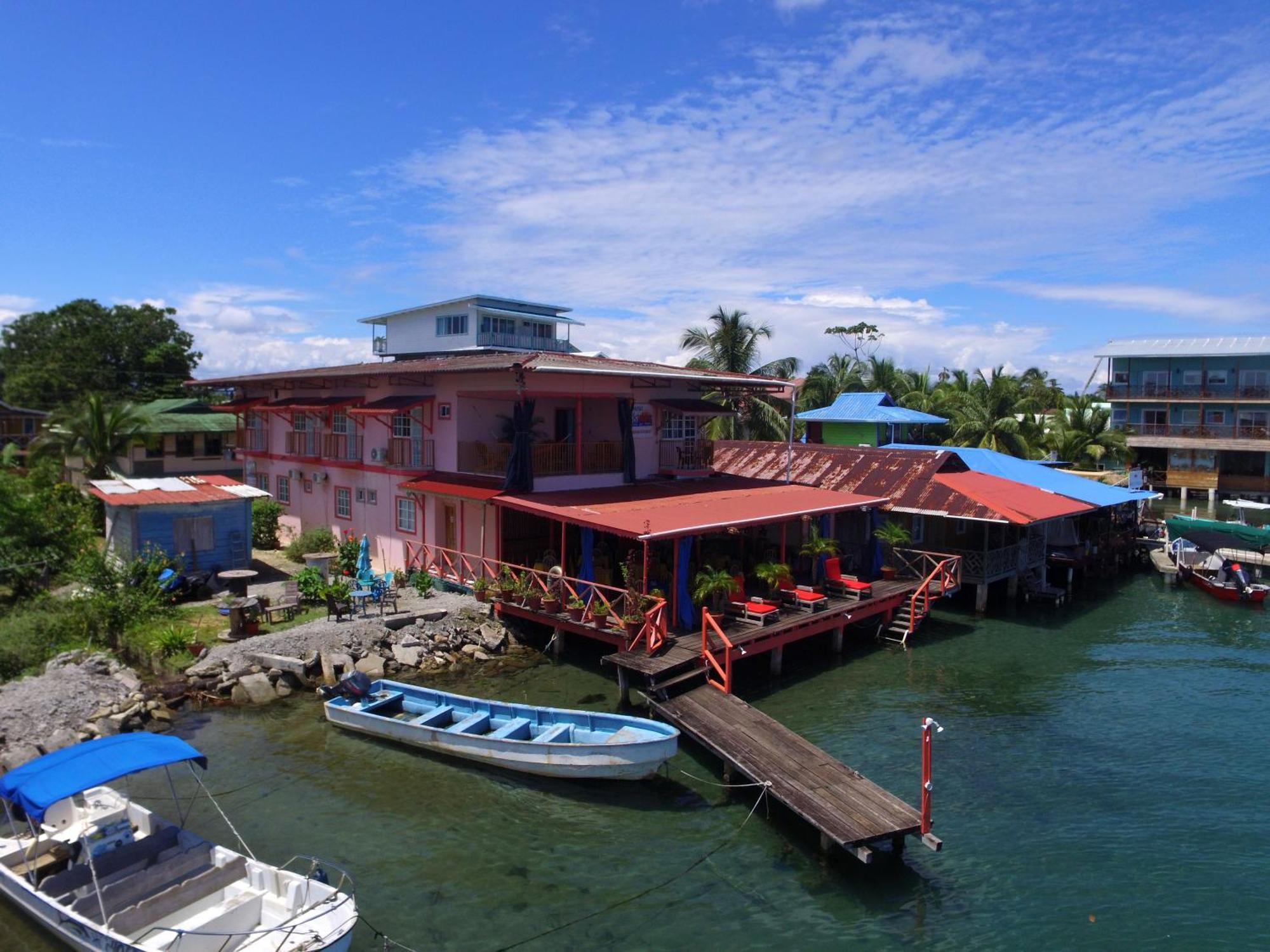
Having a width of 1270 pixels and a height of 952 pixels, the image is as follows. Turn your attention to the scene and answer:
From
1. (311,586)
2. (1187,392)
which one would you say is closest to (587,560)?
(311,586)

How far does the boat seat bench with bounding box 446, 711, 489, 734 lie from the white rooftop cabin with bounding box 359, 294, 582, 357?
84.4 ft

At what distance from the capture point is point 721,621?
66.8ft

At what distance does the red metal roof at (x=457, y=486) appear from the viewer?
75.0 feet

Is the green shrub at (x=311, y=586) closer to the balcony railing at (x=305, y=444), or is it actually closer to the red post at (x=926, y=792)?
the balcony railing at (x=305, y=444)

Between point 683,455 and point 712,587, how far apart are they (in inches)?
389

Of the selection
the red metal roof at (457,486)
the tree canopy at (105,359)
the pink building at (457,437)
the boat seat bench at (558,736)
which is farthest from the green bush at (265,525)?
the tree canopy at (105,359)

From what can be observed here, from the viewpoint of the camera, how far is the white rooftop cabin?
3975cm

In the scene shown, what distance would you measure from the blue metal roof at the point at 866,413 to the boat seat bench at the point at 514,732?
29.0 m

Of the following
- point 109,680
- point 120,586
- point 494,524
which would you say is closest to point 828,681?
point 494,524

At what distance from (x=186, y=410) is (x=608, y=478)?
1106 inches

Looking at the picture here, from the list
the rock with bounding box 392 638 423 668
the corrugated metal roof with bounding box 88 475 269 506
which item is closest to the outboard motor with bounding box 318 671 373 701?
the rock with bounding box 392 638 423 668

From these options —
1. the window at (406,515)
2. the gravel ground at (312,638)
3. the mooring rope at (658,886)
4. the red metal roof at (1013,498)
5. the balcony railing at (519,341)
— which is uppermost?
the balcony railing at (519,341)

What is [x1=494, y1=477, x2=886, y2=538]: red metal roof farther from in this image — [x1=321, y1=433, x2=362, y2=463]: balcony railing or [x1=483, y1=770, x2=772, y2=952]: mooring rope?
[x1=321, y1=433, x2=362, y2=463]: balcony railing

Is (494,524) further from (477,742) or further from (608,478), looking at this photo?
(477,742)
